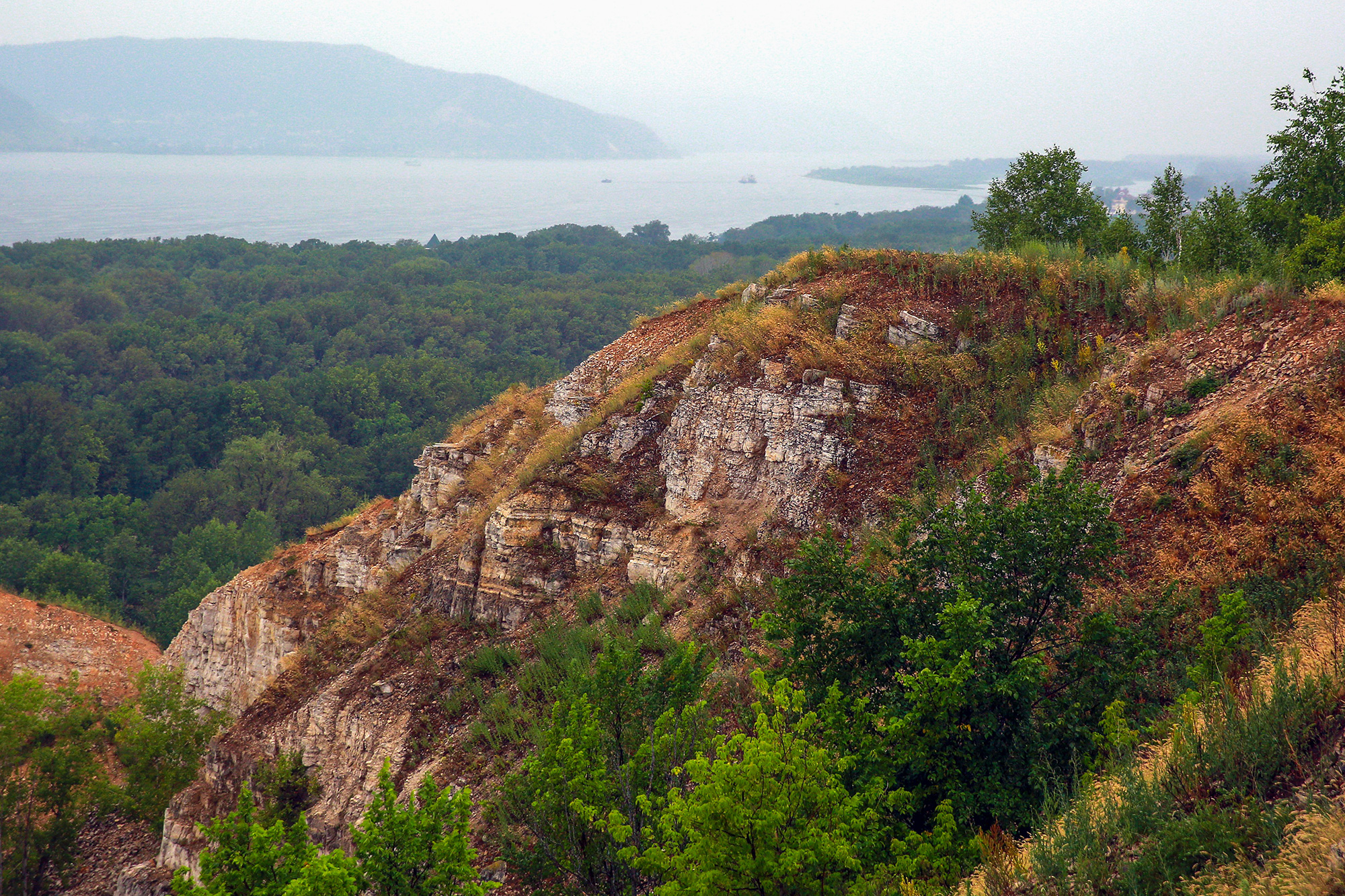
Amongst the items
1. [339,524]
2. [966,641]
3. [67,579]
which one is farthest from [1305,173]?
[67,579]

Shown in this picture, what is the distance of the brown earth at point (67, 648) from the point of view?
31.3 m

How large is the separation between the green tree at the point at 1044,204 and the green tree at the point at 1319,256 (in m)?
8.97

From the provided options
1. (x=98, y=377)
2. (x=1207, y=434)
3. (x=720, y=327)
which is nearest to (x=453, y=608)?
(x=720, y=327)

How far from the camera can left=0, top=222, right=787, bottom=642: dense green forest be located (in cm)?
5178

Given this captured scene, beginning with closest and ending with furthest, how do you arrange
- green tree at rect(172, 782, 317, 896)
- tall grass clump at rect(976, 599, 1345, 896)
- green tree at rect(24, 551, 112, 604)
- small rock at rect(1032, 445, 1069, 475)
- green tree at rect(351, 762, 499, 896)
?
1. tall grass clump at rect(976, 599, 1345, 896)
2. green tree at rect(172, 782, 317, 896)
3. green tree at rect(351, 762, 499, 896)
4. small rock at rect(1032, 445, 1069, 475)
5. green tree at rect(24, 551, 112, 604)

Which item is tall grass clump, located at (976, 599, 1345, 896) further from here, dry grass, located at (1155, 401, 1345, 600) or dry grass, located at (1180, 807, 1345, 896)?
dry grass, located at (1155, 401, 1345, 600)

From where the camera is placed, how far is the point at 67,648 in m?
32.9

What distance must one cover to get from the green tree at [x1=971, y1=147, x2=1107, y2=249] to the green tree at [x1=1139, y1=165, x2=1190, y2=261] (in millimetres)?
1245

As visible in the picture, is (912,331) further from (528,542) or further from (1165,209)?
(1165,209)

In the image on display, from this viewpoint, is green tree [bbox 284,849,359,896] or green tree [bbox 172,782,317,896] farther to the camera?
green tree [bbox 172,782,317,896]

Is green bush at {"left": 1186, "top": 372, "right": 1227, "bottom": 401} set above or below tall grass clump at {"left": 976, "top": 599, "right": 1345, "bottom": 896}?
above

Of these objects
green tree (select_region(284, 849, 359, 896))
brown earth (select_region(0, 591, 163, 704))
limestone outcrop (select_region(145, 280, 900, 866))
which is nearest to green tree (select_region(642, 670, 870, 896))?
green tree (select_region(284, 849, 359, 896))

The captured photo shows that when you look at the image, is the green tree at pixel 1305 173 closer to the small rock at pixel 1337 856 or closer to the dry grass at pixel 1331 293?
the dry grass at pixel 1331 293

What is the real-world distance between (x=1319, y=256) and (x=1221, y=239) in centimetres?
448
